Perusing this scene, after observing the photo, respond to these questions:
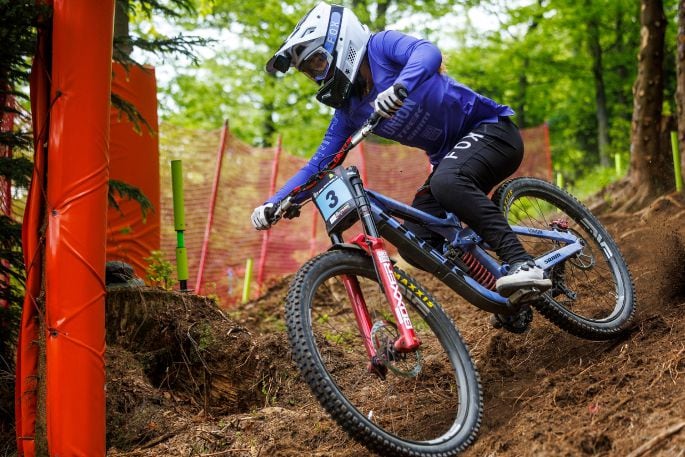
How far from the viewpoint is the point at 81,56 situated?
381 centimetres

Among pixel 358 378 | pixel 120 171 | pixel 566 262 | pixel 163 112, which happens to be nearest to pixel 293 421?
pixel 358 378

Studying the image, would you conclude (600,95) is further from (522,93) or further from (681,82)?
(681,82)

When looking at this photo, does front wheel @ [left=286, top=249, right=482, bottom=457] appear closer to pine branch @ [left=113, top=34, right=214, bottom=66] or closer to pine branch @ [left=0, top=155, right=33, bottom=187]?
pine branch @ [left=0, top=155, right=33, bottom=187]

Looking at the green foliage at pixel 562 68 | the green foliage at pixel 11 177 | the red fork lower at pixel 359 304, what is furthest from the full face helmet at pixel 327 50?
the green foliage at pixel 562 68

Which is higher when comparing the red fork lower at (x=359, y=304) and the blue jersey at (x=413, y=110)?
the blue jersey at (x=413, y=110)

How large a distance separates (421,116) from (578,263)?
171cm

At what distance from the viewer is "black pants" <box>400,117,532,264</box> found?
159 inches

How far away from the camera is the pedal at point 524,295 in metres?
3.97

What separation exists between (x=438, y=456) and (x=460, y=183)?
1486mm

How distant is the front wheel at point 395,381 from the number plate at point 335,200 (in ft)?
0.60

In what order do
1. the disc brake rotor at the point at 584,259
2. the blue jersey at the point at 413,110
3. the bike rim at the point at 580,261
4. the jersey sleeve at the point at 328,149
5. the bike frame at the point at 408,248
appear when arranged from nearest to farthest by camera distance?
1. the bike frame at the point at 408,248
2. the blue jersey at the point at 413,110
3. the jersey sleeve at the point at 328,149
4. the bike rim at the point at 580,261
5. the disc brake rotor at the point at 584,259

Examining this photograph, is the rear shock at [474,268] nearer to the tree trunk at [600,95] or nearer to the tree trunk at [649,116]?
the tree trunk at [649,116]

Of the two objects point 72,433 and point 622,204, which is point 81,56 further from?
A: point 622,204

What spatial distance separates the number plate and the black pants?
59 cm
